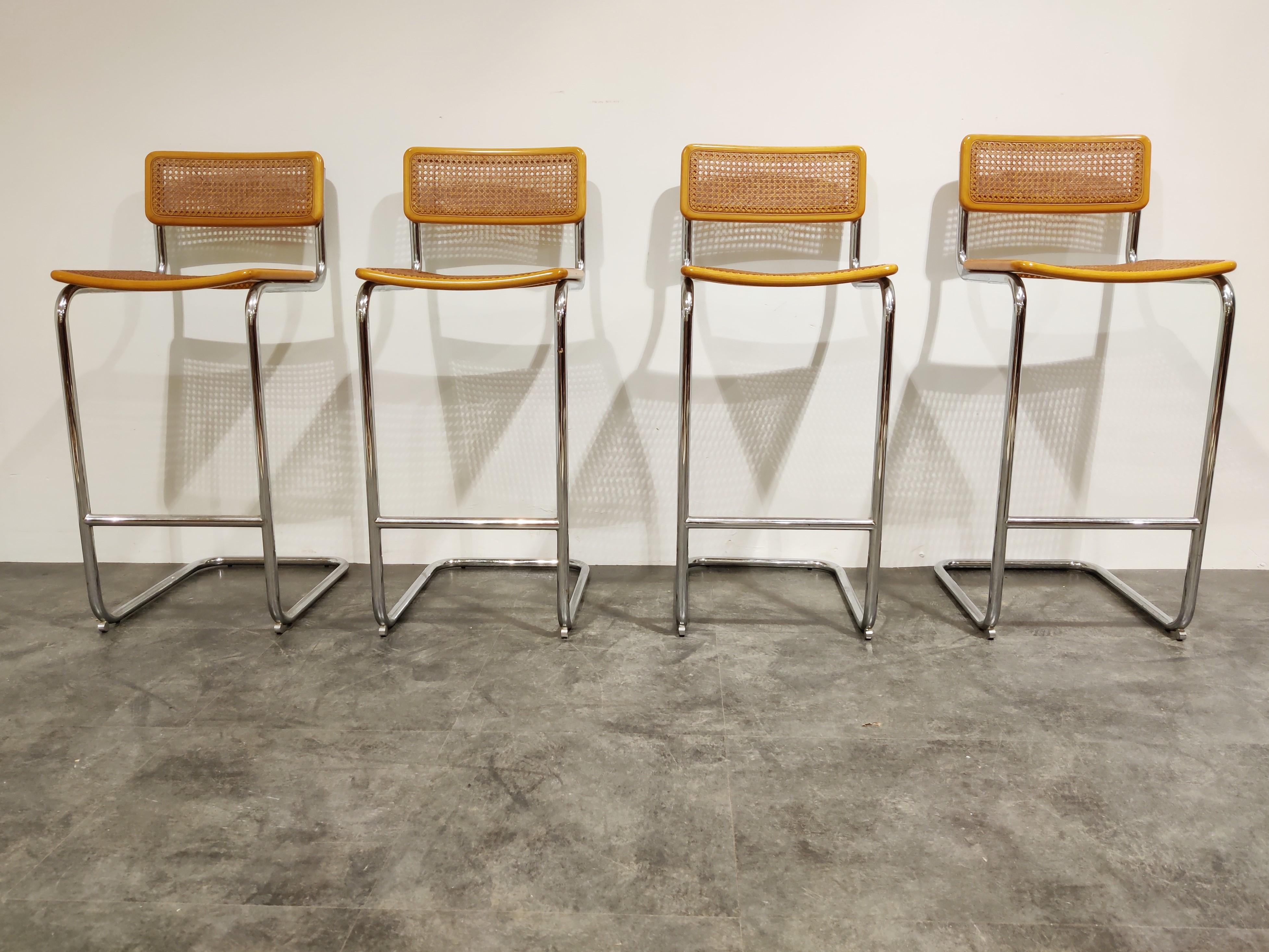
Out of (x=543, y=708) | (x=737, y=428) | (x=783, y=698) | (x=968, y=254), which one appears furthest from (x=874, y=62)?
(x=543, y=708)

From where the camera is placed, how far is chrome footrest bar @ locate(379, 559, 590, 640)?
196 centimetres

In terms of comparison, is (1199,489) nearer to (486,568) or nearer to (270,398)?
(486,568)

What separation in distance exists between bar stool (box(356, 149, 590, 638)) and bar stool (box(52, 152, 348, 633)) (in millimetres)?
197

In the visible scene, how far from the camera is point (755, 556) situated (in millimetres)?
2275

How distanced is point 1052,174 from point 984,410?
566 millimetres

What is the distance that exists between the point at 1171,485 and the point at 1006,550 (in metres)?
0.44

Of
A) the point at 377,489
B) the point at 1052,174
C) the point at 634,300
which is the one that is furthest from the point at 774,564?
the point at 1052,174

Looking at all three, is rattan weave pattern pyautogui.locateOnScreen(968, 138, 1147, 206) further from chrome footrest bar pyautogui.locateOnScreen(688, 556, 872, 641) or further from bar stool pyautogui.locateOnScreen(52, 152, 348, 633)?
bar stool pyautogui.locateOnScreen(52, 152, 348, 633)

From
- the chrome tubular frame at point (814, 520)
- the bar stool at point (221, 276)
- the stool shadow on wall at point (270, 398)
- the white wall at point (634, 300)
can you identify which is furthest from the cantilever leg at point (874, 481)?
the stool shadow on wall at point (270, 398)

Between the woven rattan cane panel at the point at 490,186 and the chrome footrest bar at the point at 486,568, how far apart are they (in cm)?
82

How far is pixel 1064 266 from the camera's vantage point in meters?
1.90

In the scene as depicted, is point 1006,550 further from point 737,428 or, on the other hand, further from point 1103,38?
point 1103,38

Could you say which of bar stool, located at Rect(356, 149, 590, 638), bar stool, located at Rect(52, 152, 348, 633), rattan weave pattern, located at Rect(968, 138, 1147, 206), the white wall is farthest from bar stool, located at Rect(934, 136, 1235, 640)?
bar stool, located at Rect(52, 152, 348, 633)

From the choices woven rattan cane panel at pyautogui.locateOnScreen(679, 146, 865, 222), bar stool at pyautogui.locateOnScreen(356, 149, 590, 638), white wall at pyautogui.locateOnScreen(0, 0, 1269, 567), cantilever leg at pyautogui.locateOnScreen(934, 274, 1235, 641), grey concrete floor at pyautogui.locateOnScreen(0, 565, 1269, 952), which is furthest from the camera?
white wall at pyautogui.locateOnScreen(0, 0, 1269, 567)
